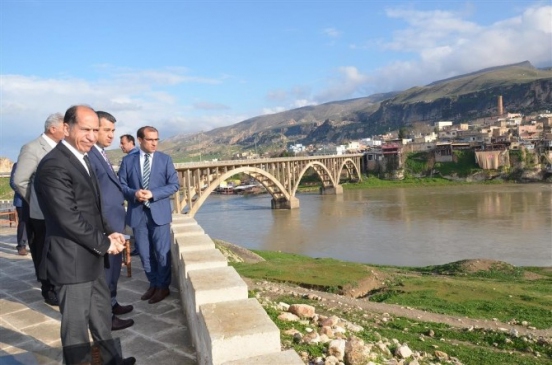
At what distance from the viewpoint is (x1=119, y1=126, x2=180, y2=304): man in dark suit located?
4.77 m

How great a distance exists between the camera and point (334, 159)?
183 feet

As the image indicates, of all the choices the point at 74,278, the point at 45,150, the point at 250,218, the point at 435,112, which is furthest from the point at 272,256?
the point at 435,112

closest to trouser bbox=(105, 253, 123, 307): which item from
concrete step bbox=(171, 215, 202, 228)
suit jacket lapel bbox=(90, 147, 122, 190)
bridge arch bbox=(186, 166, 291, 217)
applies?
suit jacket lapel bbox=(90, 147, 122, 190)

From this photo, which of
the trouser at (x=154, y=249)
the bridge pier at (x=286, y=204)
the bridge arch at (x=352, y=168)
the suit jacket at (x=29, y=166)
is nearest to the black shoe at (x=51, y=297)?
the suit jacket at (x=29, y=166)

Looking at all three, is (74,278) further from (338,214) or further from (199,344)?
(338,214)

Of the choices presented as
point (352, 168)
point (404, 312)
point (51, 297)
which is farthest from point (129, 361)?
point (352, 168)

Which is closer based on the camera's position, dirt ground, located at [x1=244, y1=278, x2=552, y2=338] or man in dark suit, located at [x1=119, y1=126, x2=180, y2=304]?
man in dark suit, located at [x1=119, y1=126, x2=180, y2=304]

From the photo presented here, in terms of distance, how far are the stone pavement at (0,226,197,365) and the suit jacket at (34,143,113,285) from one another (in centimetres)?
101

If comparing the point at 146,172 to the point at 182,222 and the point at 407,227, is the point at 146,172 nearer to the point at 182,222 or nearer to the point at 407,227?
the point at 182,222

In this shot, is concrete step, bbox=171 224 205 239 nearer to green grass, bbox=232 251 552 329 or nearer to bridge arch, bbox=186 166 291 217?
green grass, bbox=232 251 552 329

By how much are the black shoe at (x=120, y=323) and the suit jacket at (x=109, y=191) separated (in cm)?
85

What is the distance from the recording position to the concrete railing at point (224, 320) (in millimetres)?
2551

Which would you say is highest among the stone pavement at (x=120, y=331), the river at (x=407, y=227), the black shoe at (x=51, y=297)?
the black shoe at (x=51, y=297)

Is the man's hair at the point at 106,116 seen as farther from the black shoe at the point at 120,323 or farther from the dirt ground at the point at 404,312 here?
the dirt ground at the point at 404,312
